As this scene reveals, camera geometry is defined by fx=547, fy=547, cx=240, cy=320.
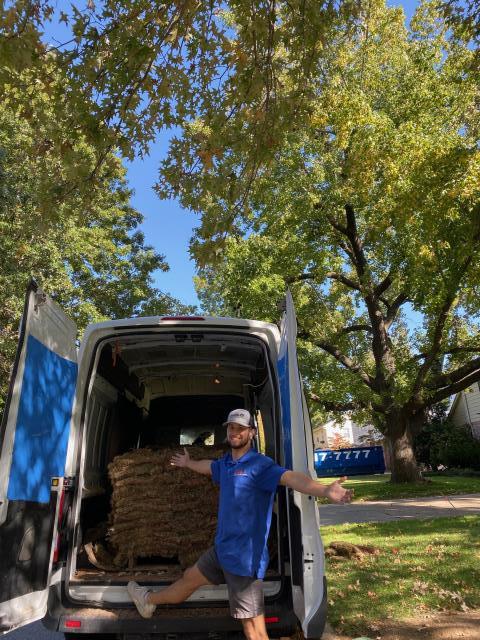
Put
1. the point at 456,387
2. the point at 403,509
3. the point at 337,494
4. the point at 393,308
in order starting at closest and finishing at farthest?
the point at 337,494 → the point at 403,509 → the point at 456,387 → the point at 393,308

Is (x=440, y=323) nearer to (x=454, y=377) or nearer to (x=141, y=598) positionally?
(x=454, y=377)

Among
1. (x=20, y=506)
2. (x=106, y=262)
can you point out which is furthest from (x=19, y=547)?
(x=106, y=262)

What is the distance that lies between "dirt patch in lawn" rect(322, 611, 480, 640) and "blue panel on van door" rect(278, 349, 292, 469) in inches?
75.0

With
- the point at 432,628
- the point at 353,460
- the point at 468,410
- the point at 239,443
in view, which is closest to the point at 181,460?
the point at 239,443

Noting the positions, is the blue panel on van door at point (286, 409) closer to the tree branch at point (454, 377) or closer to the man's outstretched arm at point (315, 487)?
the man's outstretched arm at point (315, 487)

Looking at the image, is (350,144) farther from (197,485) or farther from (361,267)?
(197,485)

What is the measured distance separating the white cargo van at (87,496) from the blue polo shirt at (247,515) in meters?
0.20

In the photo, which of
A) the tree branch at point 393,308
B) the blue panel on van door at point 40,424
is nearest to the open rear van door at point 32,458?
the blue panel on van door at point 40,424

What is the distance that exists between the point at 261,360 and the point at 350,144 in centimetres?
1188

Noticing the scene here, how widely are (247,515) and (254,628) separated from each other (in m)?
0.65

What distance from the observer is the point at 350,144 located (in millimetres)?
15578

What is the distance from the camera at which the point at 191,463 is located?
13.9ft

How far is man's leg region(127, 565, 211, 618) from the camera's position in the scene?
139 inches

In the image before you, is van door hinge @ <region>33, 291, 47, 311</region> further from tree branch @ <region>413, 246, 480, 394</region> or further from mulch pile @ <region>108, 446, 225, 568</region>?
tree branch @ <region>413, 246, 480, 394</region>
